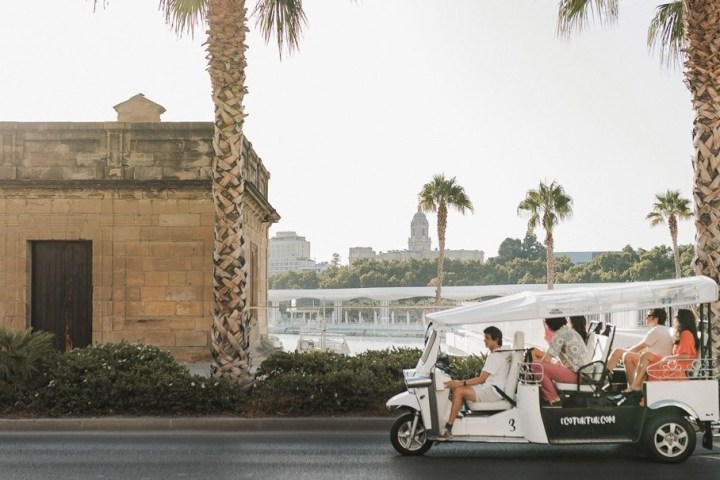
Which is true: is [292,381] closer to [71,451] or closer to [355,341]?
[71,451]

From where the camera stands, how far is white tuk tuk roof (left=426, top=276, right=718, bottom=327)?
8449 millimetres

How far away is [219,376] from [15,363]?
2.96 m

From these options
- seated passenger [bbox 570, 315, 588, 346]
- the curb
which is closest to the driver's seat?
seated passenger [bbox 570, 315, 588, 346]

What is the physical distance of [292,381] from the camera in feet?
38.2

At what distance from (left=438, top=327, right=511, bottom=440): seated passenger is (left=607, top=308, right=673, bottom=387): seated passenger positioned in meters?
1.17

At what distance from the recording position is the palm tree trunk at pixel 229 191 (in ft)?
40.9

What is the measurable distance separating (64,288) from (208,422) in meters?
8.78

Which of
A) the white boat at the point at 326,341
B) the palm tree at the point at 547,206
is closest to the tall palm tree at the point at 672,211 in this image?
the palm tree at the point at 547,206

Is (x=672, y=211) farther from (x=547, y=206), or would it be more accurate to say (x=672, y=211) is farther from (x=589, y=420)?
(x=589, y=420)

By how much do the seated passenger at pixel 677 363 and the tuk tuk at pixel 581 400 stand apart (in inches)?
3.3

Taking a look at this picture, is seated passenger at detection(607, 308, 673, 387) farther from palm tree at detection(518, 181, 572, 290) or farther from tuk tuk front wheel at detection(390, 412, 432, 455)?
palm tree at detection(518, 181, 572, 290)

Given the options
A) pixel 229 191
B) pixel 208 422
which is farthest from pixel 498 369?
pixel 229 191

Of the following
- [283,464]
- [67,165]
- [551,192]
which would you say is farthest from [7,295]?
[551,192]

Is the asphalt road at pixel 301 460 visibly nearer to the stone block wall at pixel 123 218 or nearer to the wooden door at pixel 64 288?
the stone block wall at pixel 123 218
